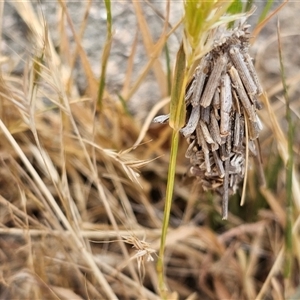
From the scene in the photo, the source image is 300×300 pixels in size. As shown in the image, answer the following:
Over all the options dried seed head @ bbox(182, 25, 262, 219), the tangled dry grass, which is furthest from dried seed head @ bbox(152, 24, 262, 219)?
the tangled dry grass

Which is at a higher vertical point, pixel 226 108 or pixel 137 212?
pixel 226 108

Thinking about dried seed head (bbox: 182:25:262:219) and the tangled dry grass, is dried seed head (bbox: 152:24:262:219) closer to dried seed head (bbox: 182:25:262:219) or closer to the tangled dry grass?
dried seed head (bbox: 182:25:262:219)

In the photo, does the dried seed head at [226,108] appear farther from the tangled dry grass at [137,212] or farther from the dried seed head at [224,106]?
the tangled dry grass at [137,212]

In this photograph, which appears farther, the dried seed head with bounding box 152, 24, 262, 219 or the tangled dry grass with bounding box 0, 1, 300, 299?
the tangled dry grass with bounding box 0, 1, 300, 299

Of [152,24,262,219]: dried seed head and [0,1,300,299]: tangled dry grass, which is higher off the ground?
[152,24,262,219]: dried seed head

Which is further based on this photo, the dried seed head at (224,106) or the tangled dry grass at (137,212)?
the tangled dry grass at (137,212)

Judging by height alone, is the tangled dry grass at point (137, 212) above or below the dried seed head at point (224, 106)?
below

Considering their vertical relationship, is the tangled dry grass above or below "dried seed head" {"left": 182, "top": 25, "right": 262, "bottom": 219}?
below

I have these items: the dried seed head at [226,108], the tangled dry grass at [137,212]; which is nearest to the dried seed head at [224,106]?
the dried seed head at [226,108]

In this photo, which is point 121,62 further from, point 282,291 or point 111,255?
point 282,291

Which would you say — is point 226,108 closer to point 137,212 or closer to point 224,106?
point 224,106

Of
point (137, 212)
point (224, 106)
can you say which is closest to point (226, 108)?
point (224, 106)
